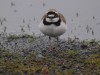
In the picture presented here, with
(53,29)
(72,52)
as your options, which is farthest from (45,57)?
(53,29)

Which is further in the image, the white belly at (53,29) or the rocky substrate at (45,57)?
the white belly at (53,29)

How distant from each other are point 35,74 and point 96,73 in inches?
52.3

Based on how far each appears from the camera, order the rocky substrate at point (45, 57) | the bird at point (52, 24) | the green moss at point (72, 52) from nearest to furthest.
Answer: the rocky substrate at point (45, 57) < the green moss at point (72, 52) < the bird at point (52, 24)

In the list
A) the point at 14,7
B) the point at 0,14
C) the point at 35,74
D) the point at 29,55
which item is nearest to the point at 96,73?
the point at 35,74

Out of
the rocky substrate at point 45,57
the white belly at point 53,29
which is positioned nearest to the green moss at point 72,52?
the rocky substrate at point 45,57

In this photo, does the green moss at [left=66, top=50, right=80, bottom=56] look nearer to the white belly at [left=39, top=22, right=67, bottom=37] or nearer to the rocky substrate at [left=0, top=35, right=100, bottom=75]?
the rocky substrate at [left=0, top=35, right=100, bottom=75]

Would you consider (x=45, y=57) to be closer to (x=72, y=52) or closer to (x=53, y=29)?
(x=72, y=52)

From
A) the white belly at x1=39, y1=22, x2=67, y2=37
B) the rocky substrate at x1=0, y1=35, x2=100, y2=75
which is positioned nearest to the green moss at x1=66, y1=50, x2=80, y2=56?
the rocky substrate at x1=0, y1=35, x2=100, y2=75

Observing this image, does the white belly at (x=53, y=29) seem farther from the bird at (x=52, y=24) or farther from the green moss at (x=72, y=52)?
the green moss at (x=72, y=52)

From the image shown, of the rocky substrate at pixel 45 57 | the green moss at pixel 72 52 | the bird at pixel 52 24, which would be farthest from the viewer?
the bird at pixel 52 24

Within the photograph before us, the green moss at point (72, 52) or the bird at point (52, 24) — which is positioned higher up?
the bird at point (52, 24)

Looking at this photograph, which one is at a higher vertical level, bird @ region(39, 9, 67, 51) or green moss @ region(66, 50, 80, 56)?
bird @ region(39, 9, 67, 51)

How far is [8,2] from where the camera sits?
2092cm

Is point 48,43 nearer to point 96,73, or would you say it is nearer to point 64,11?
point 96,73
